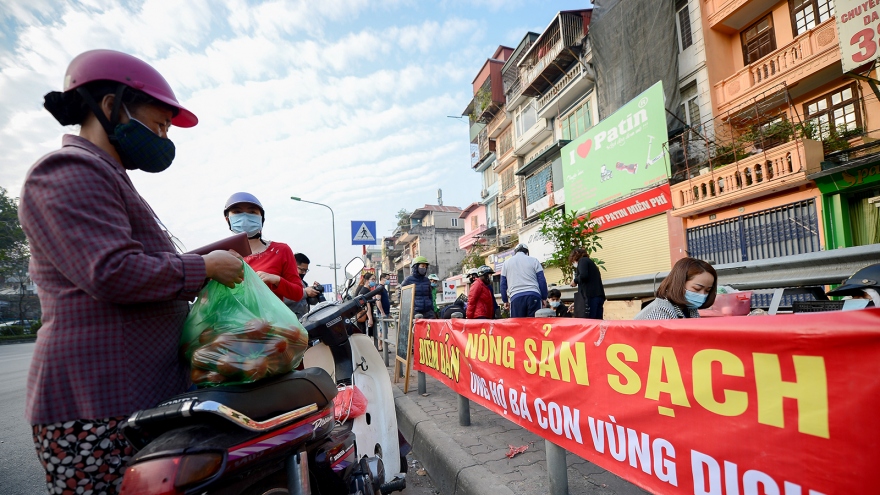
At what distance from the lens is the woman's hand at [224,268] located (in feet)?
4.43

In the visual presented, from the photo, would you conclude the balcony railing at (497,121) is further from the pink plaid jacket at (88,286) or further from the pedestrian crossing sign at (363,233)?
the pink plaid jacket at (88,286)

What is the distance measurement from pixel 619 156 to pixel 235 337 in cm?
1659

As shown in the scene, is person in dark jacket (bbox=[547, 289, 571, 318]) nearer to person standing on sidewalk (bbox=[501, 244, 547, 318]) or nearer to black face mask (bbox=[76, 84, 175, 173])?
person standing on sidewalk (bbox=[501, 244, 547, 318])

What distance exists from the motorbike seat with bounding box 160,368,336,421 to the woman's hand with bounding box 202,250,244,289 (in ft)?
1.07

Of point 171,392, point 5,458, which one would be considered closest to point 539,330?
point 171,392

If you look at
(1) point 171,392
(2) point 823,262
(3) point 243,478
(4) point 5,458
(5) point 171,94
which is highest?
(5) point 171,94

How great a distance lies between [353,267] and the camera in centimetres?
343

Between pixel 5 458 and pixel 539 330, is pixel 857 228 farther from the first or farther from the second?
pixel 5 458

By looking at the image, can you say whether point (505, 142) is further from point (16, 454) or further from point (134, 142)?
point (134, 142)

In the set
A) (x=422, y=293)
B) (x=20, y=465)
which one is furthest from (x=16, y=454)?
(x=422, y=293)

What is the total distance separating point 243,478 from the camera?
52.8 inches

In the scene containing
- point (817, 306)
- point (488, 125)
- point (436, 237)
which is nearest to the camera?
point (817, 306)

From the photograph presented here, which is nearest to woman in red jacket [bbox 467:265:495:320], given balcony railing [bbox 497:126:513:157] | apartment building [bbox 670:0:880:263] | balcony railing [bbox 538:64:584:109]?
apartment building [bbox 670:0:880:263]

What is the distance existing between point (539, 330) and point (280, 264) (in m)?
1.85
